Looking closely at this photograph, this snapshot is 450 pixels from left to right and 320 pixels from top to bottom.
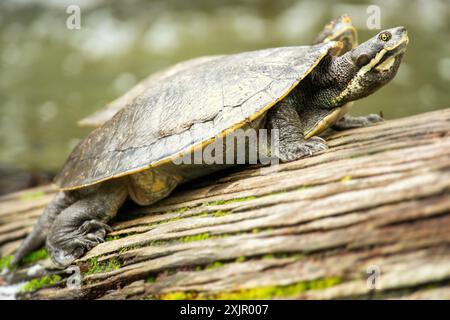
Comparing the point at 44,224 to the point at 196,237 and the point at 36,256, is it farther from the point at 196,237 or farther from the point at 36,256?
the point at 196,237

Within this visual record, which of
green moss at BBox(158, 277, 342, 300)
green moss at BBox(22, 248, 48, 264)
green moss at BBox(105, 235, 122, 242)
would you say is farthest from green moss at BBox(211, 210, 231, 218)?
green moss at BBox(22, 248, 48, 264)

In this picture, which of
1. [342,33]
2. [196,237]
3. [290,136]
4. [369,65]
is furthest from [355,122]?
[196,237]

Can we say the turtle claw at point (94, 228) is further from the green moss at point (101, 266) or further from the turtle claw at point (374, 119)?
the turtle claw at point (374, 119)

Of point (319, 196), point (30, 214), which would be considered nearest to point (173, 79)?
Answer: point (319, 196)

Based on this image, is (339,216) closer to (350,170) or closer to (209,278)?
(350,170)

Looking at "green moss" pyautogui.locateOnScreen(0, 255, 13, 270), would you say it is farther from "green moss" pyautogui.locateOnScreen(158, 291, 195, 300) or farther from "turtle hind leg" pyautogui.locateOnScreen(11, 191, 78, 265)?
"green moss" pyautogui.locateOnScreen(158, 291, 195, 300)

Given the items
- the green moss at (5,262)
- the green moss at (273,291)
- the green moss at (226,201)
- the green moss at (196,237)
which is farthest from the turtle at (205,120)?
the green moss at (273,291)
